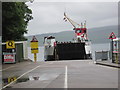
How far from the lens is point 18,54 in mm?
33781

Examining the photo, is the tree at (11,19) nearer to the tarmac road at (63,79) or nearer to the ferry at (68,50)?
the ferry at (68,50)

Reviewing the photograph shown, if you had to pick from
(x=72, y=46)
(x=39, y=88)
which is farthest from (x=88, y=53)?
(x=39, y=88)

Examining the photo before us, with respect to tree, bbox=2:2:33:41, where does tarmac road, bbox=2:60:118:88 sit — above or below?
below

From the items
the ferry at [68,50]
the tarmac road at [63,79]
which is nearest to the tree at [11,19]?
the ferry at [68,50]

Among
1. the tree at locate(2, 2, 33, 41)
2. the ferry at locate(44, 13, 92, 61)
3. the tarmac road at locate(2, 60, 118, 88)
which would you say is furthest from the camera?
the ferry at locate(44, 13, 92, 61)

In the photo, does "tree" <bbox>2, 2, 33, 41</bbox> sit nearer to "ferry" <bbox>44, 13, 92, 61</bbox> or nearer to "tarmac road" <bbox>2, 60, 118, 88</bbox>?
"ferry" <bbox>44, 13, 92, 61</bbox>

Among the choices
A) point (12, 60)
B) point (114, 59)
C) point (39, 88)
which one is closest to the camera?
point (39, 88)

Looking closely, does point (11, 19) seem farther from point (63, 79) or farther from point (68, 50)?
point (63, 79)

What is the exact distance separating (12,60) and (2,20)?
4449 millimetres

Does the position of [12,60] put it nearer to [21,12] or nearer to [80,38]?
[21,12]

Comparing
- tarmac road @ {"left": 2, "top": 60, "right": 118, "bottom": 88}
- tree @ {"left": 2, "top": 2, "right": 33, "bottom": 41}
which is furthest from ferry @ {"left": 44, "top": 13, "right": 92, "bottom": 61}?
tarmac road @ {"left": 2, "top": 60, "right": 118, "bottom": 88}

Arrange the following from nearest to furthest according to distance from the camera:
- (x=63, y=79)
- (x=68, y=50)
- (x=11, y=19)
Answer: (x=63, y=79) < (x=11, y=19) < (x=68, y=50)

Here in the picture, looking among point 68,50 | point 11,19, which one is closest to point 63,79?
point 11,19

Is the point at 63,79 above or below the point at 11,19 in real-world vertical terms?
below
